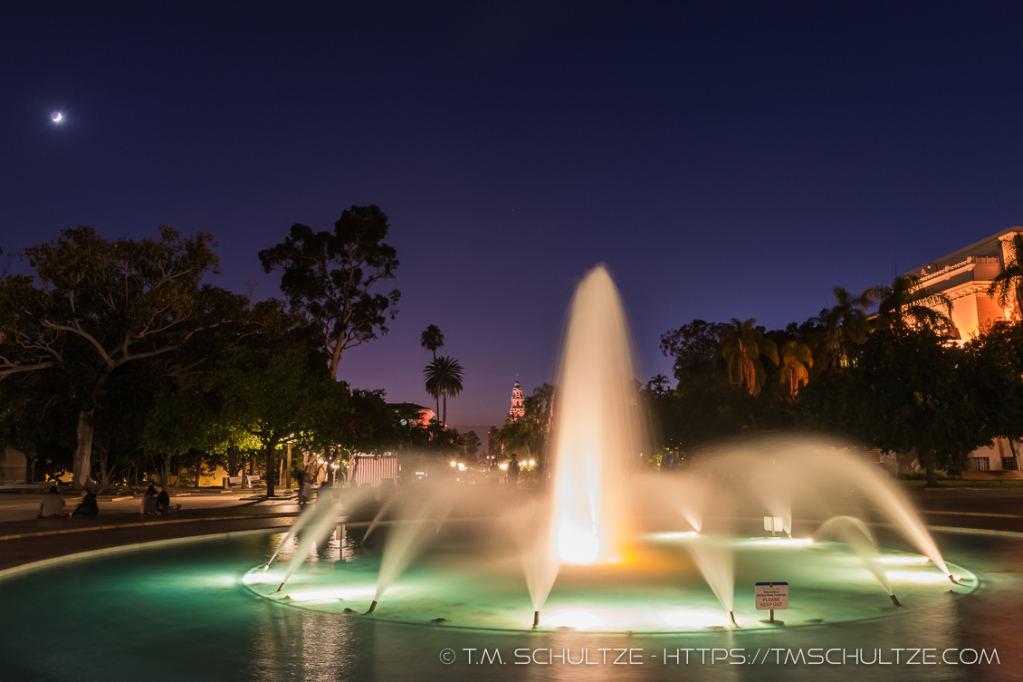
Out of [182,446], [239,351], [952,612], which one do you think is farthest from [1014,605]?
[182,446]

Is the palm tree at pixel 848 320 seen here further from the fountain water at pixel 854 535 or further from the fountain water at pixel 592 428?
the fountain water at pixel 592 428

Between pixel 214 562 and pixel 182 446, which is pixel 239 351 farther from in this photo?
pixel 214 562

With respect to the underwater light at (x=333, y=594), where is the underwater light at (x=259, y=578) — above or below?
above

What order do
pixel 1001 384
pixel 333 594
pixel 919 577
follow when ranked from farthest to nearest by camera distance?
pixel 1001 384, pixel 919 577, pixel 333 594

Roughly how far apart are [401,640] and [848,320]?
45.1 meters

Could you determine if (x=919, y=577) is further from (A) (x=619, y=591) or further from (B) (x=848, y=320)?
(B) (x=848, y=320)

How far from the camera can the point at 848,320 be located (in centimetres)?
4819

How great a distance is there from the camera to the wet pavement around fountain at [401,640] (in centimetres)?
771

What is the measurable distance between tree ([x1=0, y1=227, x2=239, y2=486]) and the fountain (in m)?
15.4

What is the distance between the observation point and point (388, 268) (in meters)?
62.5

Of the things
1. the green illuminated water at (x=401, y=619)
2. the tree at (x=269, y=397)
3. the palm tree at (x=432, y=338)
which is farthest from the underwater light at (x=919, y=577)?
the palm tree at (x=432, y=338)

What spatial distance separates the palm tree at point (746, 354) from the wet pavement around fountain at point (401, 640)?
3881cm

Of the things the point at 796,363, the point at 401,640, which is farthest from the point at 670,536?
the point at 796,363

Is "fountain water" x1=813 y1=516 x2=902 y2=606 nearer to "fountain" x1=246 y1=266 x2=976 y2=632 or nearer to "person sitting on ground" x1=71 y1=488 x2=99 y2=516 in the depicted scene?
"fountain" x1=246 y1=266 x2=976 y2=632
